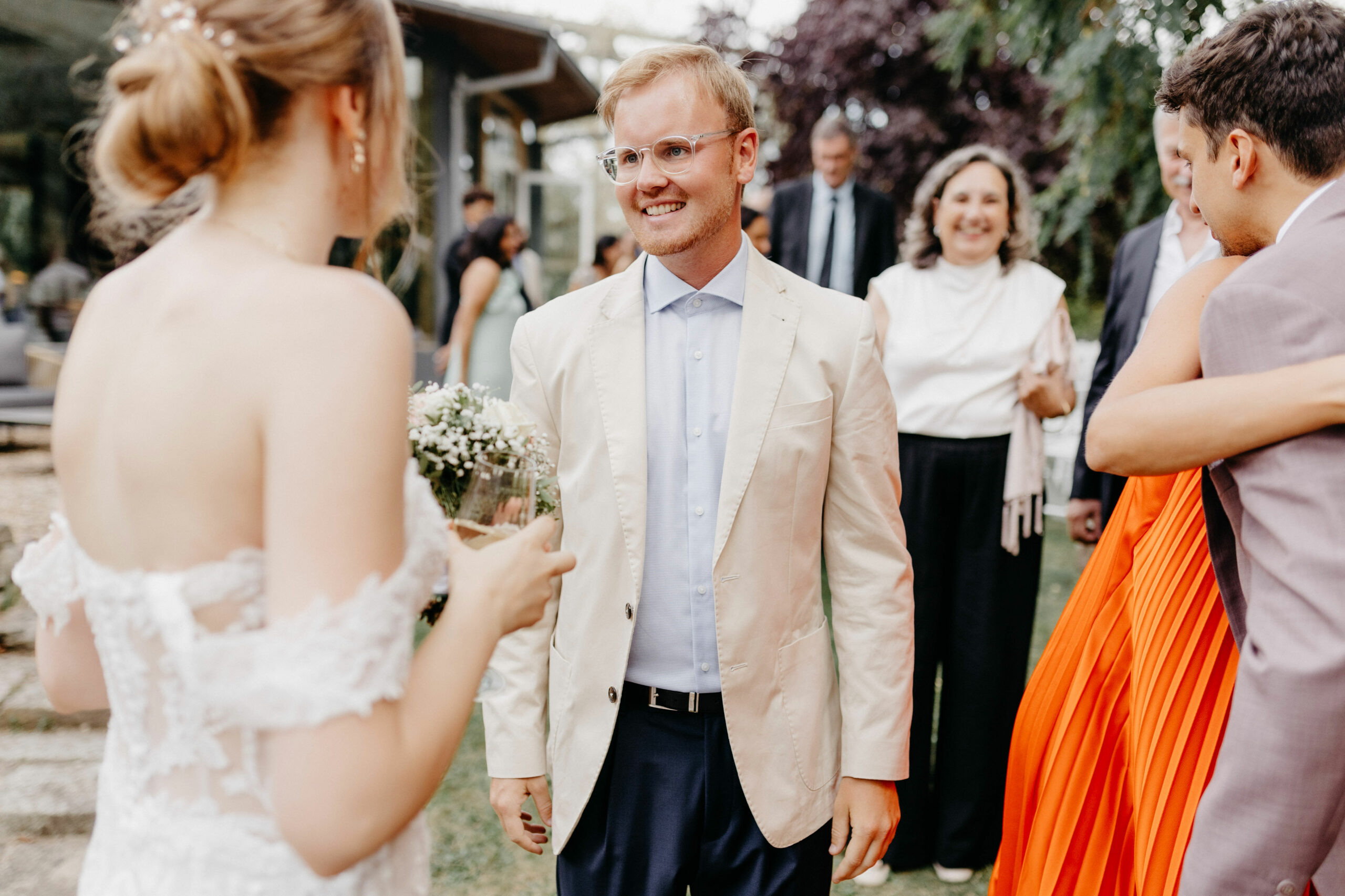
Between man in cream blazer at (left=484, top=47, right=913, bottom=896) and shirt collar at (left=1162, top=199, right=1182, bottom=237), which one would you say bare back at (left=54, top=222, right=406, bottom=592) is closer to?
man in cream blazer at (left=484, top=47, right=913, bottom=896)

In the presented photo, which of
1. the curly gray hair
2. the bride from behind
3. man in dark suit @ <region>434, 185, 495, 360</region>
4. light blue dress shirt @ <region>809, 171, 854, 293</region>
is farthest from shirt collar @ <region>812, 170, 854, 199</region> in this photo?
the bride from behind

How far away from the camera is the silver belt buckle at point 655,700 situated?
1853 millimetres

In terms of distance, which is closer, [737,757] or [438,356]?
[737,757]

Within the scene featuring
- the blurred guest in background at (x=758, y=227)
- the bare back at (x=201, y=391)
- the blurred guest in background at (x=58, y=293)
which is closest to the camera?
the bare back at (x=201, y=391)

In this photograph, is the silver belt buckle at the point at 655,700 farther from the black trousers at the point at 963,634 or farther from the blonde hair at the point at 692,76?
the black trousers at the point at 963,634

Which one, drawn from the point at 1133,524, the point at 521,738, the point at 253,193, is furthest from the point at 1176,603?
the point at 253,193

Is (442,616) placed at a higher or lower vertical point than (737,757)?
higher

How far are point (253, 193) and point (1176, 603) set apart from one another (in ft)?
5.03

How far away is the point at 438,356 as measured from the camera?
8195 mm

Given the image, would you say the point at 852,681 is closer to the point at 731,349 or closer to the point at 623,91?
the point at 731,349

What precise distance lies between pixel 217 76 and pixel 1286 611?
53.7 inches

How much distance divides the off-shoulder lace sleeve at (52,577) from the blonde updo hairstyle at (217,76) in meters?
0.44

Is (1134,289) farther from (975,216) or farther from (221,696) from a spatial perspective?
(221,696)

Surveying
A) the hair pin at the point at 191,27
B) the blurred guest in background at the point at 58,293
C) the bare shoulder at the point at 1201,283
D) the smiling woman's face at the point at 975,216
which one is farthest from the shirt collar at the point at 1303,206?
the blurred guest in background at the point at 58,293
